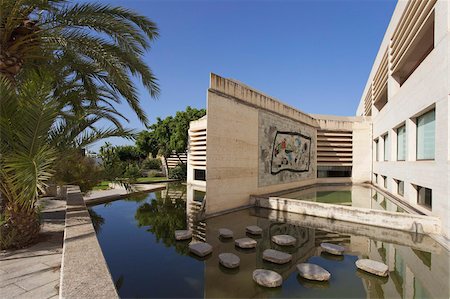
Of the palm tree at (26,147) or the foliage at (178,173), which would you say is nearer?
the palm tree at (26,147)

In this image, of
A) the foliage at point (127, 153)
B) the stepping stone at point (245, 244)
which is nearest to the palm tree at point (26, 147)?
the stepping stone at point (245, 244)

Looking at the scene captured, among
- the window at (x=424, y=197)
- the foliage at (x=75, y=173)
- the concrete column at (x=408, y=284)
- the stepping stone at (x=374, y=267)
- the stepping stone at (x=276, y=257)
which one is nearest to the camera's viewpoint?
the concrete column at (x=408, y=284)

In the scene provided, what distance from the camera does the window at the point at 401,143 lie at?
13012mm

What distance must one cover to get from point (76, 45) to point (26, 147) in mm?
3511

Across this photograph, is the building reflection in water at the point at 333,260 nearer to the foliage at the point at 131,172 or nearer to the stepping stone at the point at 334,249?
the stepping stone at the point at 334,249

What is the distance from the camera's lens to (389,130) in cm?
1554

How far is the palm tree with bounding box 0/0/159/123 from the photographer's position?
5.86 m

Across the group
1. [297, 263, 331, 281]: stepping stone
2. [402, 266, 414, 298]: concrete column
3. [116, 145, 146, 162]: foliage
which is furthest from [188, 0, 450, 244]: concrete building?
[116, 145, 146, 162]: foliage

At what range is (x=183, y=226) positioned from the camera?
30.1ft

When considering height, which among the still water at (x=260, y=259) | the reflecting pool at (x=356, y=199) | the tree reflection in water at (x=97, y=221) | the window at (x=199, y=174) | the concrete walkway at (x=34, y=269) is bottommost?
the tree reflection in water at (x=97, y=221)

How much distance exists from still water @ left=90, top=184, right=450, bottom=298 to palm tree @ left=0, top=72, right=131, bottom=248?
2.15 m

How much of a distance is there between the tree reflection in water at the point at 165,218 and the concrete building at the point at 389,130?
5.07 ft

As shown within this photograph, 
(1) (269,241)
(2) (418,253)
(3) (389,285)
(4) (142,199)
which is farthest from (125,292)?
(4) (142,199)

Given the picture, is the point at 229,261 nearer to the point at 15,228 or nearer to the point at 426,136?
the point at 15,228
